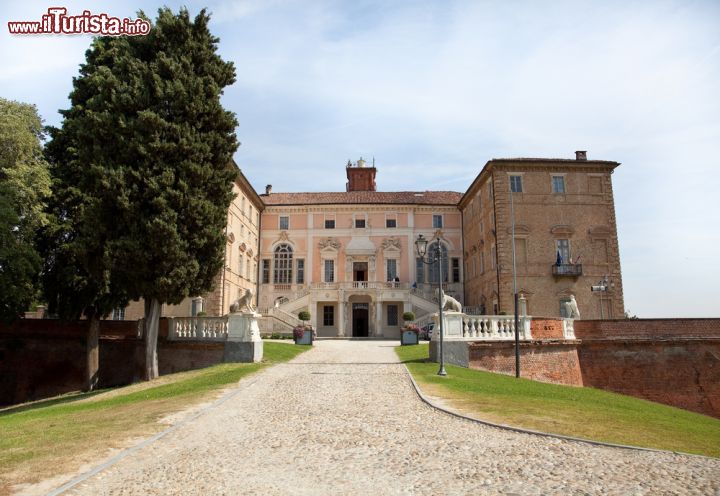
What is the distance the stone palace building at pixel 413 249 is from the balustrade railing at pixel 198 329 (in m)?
12.2

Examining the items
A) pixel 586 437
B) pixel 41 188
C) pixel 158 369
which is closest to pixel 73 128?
pixel 41 188

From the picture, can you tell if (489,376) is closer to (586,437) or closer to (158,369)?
(586,437)

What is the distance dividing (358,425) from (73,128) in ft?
55.6

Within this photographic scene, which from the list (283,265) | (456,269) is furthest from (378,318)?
(283,265)

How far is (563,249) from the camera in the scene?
111ft

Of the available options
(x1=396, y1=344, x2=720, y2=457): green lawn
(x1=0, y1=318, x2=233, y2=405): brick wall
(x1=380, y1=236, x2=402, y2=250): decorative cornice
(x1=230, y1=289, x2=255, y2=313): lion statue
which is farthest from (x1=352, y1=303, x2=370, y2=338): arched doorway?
(x1=396, y1=344, x2=720, y2=457): green lawn

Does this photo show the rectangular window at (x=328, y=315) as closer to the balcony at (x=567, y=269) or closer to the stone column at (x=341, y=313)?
the stone column at (x=341, y=313)

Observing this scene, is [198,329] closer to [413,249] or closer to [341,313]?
[341,313]

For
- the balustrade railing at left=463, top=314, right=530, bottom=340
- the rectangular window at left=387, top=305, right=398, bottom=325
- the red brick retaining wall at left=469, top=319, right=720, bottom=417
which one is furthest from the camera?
the rectangular window at left=387, top=305, right=398, bottom=325

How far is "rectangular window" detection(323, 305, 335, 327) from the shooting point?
41031 millimetres

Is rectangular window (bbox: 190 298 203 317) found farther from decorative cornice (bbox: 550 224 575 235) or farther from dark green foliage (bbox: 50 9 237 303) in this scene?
decorative cornice (bbox: 550 224 575 235)

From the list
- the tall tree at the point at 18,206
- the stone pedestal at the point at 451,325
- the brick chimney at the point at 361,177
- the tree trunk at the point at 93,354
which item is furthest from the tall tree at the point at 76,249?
the brick chimney at the point at 361,177

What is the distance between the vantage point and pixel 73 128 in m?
19.0

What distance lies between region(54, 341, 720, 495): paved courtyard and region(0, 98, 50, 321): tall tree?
36.6ft
